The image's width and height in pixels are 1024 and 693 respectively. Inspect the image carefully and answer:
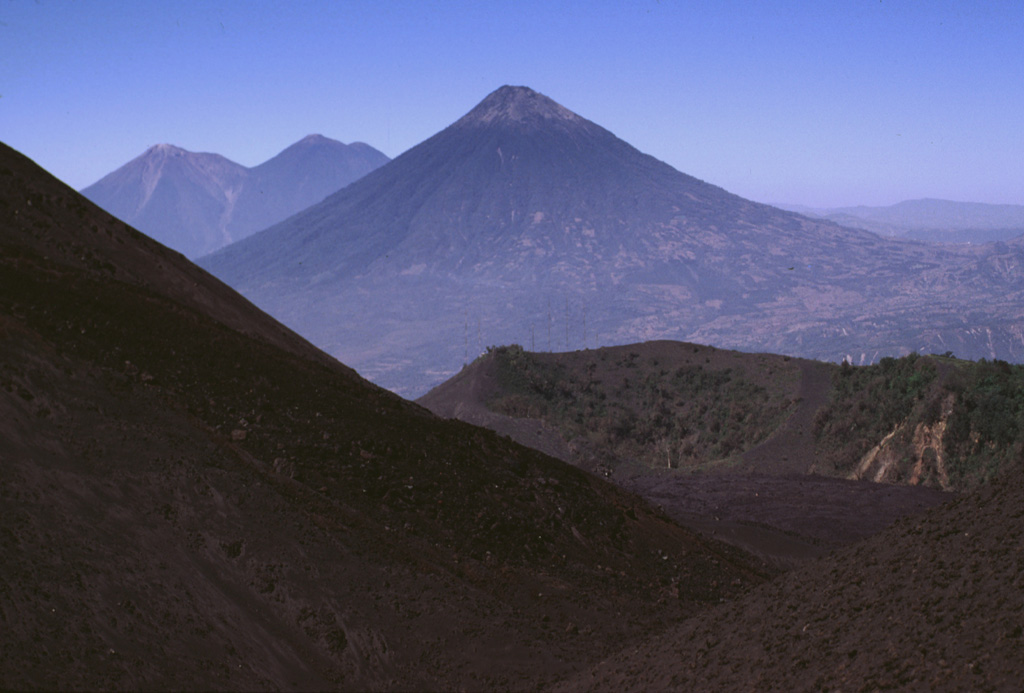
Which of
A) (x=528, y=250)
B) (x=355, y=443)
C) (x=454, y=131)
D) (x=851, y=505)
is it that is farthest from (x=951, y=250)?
(x=355, y=443)

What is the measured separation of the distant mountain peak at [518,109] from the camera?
620 feet

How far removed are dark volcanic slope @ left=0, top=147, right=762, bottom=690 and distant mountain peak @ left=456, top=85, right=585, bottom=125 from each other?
178 m

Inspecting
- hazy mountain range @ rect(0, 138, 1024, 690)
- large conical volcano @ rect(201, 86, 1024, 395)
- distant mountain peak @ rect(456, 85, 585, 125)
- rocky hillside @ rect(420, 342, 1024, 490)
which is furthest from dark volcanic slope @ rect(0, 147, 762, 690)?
distant mountain peak @ rect(456, 85, 585, 125)

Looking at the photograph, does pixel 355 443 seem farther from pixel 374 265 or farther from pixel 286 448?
pixel 374 265

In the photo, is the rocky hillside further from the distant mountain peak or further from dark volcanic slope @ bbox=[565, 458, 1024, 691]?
the distant mountain peak

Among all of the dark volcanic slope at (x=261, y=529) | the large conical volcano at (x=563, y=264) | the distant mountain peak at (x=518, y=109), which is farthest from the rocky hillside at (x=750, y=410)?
the distant mountain peak at (x=518, y=109)

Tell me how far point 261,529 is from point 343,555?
0.97 m

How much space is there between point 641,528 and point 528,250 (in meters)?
159

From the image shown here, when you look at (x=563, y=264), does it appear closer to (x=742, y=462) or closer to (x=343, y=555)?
(x=742, y=462)

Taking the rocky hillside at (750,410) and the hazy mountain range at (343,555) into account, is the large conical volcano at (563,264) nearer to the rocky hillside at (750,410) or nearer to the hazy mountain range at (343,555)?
the rocky hillside at (750,410)

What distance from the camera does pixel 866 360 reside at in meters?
114

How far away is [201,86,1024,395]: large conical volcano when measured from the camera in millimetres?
145500

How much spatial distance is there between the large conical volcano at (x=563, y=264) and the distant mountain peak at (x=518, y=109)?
36 cm

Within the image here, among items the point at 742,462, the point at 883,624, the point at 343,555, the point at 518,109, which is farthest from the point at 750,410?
the point at 518,109
